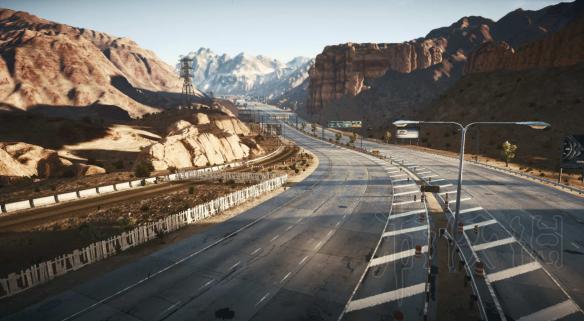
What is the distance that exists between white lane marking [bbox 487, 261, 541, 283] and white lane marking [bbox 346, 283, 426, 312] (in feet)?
15.4

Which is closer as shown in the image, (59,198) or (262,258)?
(262,258)

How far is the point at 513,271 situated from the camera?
19344 millimetres

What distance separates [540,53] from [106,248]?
131 m

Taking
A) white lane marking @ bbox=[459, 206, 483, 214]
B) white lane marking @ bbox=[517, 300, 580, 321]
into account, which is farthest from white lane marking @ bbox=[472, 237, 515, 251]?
white lane marking @ bbox=[459, 206, 483, 214]

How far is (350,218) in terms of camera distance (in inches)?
1188

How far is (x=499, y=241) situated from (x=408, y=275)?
10.6 metres

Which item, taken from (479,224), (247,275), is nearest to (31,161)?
(247,275)

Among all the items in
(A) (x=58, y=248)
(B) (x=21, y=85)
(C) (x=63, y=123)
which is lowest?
(A) (x=58, y=248)

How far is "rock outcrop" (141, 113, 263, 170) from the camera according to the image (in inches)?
2257

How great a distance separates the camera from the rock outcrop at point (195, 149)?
57331 millimetres

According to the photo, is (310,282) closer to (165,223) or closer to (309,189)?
(165,223)

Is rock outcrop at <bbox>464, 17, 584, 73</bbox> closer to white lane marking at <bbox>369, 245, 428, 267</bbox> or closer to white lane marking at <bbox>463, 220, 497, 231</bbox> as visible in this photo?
white lane marking at <bbox>463, 220, 497, 231</bbox>

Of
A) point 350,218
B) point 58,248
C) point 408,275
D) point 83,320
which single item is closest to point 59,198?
point 58,248

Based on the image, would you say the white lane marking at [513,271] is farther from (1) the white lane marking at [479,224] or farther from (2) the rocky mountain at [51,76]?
(2) the rocky mountain at [51,76]
